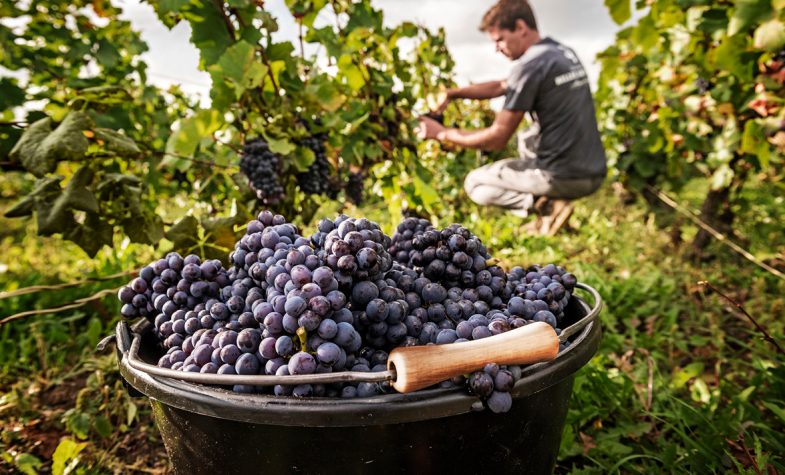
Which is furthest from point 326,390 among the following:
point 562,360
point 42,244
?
point 42,244

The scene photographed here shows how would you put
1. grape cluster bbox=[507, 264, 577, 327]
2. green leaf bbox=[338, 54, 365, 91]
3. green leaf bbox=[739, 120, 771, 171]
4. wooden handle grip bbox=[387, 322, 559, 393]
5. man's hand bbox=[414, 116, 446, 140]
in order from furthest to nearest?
1. man's hand bbox=[414, 116, 446, 140]
2. green leaf bbox=[338, 54, 365, 91]
3. green leaf bbox=[739, 120, 771, 171]
4. grape cluster bbox=[507, 264, 577, 327]
5. wooden handle grip bbox=[387, 322, 559, 393]

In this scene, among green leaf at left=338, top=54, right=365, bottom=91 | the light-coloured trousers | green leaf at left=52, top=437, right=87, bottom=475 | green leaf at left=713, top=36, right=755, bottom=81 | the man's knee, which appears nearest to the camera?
green leaf at left=52, top=437, right=87, bottom=475

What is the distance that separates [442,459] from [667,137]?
461 centimetres

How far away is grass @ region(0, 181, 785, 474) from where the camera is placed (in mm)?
1692

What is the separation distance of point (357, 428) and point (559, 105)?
4258 mm

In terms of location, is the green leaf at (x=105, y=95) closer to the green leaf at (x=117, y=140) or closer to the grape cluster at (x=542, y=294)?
the green leaf at (x=117, y=140)

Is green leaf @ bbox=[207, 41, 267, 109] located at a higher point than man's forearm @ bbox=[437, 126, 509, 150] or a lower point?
higher

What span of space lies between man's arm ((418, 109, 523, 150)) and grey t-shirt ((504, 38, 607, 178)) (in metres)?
0.11

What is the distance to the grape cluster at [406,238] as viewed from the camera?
4.29 ft

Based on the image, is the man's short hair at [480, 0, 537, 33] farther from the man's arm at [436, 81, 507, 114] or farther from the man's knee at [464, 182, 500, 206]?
the man's knee at [464, 182, 500, 206]

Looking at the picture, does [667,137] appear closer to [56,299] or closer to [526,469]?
[526,469]

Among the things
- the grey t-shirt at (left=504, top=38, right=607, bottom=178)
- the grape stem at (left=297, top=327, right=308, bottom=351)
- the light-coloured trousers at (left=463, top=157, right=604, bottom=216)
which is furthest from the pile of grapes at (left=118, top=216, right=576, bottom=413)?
the light-coloured trousers at (left=463, top=157, right=604, bottom=216)

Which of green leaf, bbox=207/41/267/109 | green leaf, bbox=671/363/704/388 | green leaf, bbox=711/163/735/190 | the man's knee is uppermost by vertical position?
green leaf, bbox=207/41/267/109

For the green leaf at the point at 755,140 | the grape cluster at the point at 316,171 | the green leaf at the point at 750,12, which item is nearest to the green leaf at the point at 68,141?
the grape cluster at the point at 316,171
